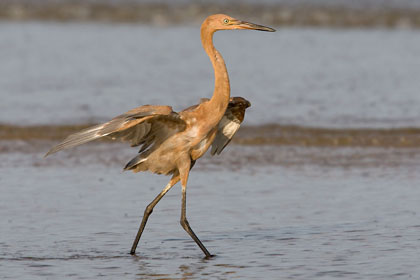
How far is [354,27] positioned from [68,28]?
867 centimetres

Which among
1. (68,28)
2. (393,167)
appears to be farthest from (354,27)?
(393,167)

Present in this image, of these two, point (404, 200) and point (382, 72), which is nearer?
point (404, 200)

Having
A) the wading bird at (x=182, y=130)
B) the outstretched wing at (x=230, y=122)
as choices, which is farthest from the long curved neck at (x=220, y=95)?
the outstretched wing at (x=230, y=122)

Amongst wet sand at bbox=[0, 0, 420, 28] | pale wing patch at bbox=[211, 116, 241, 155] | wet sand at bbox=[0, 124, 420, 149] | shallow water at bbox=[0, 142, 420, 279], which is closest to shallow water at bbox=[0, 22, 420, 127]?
wet sand at bbox=[0, 124, 420, 149]

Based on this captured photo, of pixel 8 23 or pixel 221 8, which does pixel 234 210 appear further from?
pixel 221 8

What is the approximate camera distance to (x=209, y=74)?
1842 cm

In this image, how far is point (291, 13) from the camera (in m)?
30.8

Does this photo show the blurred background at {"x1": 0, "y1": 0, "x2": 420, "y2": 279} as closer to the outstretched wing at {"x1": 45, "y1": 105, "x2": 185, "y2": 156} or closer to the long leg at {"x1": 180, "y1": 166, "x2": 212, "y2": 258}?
the long leg at {"x1": 180, "y1": 166, "x2": 212, "y2": 258}

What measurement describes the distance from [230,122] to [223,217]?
109 cm

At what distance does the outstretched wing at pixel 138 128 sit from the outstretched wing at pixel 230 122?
711 millimetres

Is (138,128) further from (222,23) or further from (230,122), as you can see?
(222,23)

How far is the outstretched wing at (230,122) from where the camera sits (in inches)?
324

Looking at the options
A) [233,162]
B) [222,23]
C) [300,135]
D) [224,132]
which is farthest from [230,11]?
[222,23]

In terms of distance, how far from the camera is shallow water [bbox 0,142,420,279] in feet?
24.1
